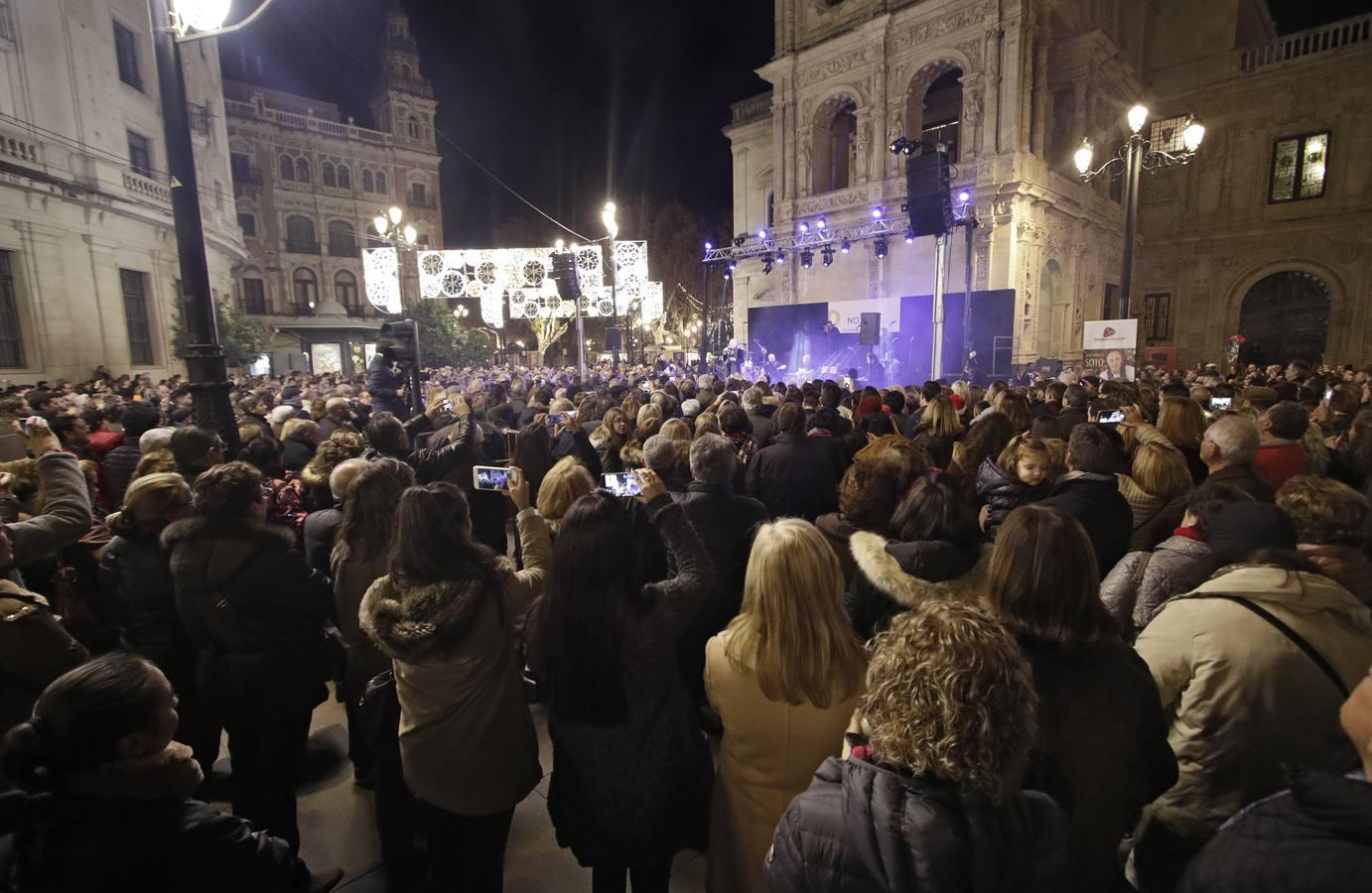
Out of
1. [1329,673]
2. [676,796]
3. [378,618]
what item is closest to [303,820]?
[378,618]

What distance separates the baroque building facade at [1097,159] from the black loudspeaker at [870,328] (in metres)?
0.99

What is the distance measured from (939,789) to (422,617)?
1.65m

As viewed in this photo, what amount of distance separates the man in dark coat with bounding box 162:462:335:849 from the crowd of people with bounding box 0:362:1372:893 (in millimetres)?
14

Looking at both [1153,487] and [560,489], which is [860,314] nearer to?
[1153,487]

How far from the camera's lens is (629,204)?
4359 cm

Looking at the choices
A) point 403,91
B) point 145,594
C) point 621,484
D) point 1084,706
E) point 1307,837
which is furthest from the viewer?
point 403,91

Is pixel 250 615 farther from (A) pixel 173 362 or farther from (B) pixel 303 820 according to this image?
(A) pixel 173 362

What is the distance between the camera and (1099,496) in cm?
329

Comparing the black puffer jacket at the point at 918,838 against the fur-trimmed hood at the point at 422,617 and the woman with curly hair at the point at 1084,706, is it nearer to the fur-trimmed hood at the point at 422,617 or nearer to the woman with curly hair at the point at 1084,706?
the woman with curly hair at the point at 1084,706

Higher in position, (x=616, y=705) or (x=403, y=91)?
(x=403, y=91)

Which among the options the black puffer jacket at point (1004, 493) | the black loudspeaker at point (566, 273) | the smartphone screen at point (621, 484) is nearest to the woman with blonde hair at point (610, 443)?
the smartphone screen at point (621, 484)

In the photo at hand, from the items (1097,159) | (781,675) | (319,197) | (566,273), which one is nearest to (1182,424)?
(781,675)

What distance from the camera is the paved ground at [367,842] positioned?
110 inches

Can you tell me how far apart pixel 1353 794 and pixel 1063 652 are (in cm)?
74
